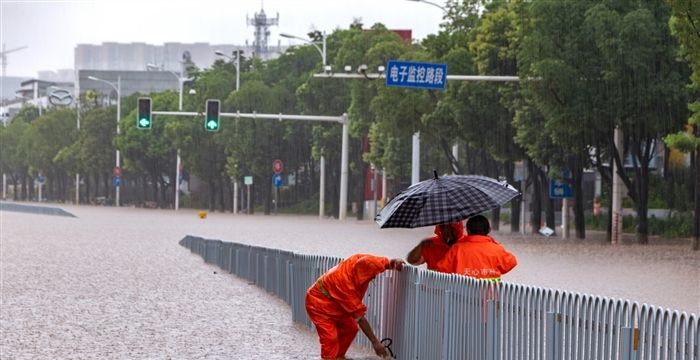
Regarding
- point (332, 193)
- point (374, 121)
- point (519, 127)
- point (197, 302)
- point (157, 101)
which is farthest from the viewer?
point (157, 101)

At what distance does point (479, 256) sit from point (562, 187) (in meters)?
42.2

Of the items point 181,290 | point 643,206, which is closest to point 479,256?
point 181,290

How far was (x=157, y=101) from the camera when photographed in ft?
431

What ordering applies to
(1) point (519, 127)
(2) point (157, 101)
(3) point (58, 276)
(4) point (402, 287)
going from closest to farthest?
(4) point (402, 287) → (3) point (58, 276) → (1) point (519, 127) → (2) point (157, 101)

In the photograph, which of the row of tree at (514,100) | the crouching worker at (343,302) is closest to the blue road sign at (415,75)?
the row of tree at (514,100)

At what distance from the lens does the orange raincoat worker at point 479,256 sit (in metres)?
12.7

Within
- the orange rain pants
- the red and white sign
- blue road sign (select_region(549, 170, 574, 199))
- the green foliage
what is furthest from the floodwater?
the red and white sign

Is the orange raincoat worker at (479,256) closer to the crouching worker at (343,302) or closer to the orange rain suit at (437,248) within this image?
the orange rain suit at (437,248)

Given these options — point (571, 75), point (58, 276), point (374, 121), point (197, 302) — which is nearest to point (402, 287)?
point (197, 302)

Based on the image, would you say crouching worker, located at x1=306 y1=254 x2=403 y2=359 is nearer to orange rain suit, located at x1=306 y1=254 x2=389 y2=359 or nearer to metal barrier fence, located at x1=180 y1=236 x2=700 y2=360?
orange rain suit, located at x1=306 y1=254 x2=389 y2=359

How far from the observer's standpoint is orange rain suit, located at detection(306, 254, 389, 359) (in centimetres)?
1411

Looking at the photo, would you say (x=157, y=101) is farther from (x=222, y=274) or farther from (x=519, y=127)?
(x=222, y=274)

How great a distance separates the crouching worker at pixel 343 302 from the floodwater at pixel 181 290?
2.98 feet

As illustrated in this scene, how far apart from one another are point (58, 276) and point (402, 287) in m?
17.8
